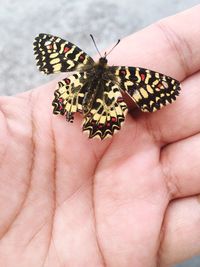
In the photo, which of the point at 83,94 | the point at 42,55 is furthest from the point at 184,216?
the point at 42,55

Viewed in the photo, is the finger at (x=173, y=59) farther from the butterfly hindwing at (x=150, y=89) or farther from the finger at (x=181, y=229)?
the finger at (x=181, y=229)

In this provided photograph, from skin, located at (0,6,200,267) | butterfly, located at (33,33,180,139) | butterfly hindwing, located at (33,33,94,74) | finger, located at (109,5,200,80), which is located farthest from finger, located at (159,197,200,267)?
butterfly hindwing, located at (33,33,94,74)

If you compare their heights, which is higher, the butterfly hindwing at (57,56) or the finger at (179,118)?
the butterfly hindwing at (57,56)

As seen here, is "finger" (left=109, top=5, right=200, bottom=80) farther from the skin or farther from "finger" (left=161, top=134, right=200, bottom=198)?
"finger" (left=161, top=134, right=200, bottom=198)

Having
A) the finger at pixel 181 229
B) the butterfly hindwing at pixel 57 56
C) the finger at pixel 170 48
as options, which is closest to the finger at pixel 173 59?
the finger at pixel 170 48

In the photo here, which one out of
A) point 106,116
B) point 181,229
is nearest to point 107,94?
point 106,116

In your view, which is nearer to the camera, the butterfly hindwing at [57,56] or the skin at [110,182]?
the skin at [110,182]

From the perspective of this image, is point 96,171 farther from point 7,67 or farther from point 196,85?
point 7,67
